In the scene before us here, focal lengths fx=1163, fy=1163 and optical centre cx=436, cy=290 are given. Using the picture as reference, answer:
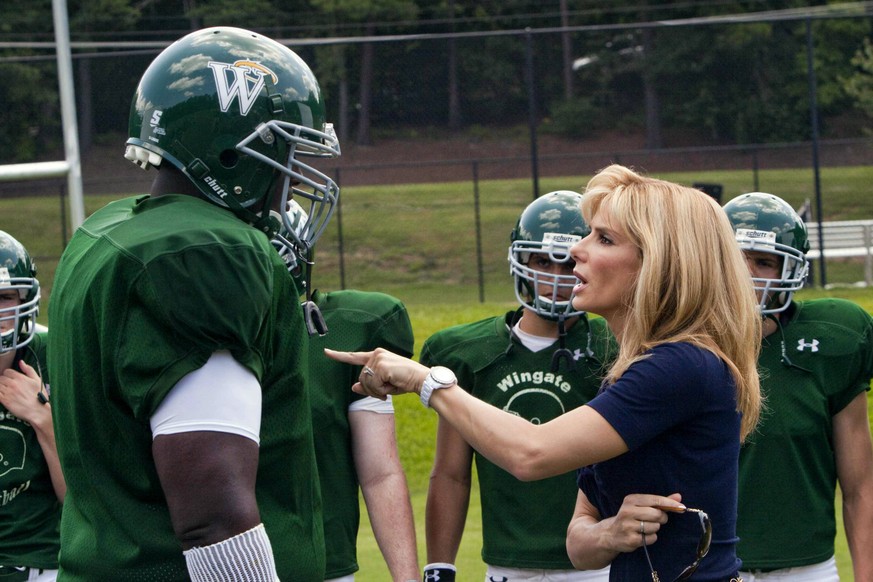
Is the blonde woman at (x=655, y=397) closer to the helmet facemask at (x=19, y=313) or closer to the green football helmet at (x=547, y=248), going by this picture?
the green football helmet at (x=547, y=248)

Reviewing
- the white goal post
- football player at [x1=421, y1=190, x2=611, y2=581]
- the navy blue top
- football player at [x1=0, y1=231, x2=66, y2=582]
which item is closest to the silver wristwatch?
the navy blue top

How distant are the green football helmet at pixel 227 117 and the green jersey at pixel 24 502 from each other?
206cm

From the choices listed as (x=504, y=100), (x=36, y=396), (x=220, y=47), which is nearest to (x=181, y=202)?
(x=220, y=47)

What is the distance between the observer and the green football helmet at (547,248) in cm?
389

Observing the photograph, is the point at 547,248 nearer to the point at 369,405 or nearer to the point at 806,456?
the point at 369,405

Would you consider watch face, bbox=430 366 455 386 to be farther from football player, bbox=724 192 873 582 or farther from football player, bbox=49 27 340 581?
Answer: football player, bbox=724 192 873 582

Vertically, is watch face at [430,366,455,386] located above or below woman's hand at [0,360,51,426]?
above

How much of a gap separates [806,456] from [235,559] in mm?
2414

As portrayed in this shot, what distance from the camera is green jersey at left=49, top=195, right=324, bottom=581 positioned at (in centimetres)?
190

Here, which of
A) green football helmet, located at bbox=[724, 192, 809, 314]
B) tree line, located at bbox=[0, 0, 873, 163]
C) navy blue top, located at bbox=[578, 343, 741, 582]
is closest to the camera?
navy blue top, located at bbox=[578, 343, 741, 582]

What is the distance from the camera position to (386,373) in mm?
2576

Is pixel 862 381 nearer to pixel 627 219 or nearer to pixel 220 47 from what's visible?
pixel 627 219

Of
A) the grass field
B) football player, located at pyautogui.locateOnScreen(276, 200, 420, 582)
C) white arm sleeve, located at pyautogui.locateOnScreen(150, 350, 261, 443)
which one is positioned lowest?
the grass field

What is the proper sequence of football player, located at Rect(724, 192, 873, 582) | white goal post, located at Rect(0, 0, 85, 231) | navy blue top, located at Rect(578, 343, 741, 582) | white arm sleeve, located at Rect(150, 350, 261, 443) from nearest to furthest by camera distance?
white arm sleeve, located at Rect(150, 350, 261, 443)
navy blue top, located at Rect(578, 343, 741, 582)
football player, located at Rect(724, 192, 873, 582)
white goal post, located at Rect(0, 0, 85, 231)
